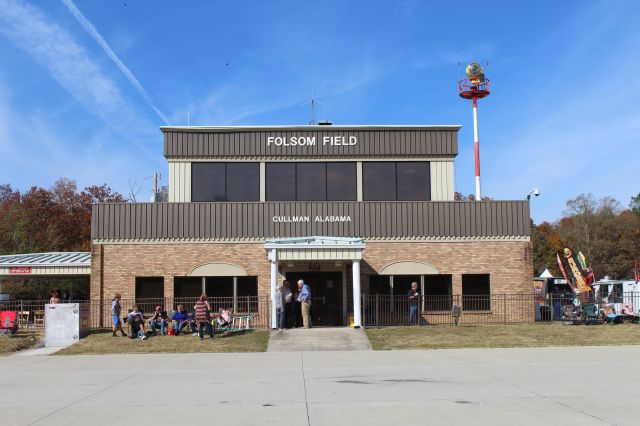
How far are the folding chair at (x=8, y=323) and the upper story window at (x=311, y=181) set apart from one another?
10270mm

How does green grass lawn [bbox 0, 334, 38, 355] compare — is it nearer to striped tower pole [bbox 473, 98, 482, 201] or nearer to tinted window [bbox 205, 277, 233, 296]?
tinted window [bbox 205, 277, 233, 296]

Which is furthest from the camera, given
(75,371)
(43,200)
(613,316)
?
(43,200)

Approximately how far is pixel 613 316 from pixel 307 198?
481 inches

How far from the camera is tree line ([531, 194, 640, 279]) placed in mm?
70125

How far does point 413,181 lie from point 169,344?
12390 mm

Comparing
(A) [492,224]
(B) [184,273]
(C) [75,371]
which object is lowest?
(C) [75,371]

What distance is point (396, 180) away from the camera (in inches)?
1083

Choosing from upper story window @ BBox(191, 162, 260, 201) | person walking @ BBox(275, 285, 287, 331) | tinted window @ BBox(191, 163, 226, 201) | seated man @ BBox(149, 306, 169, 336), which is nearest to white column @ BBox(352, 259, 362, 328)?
person walking @ BBox(275, 285, 287, 331)

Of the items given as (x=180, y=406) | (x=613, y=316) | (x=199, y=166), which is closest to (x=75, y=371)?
(x=180, y=406)

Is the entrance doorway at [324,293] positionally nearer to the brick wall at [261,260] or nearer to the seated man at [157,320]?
the brick wall at [261,260]

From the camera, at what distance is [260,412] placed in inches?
372

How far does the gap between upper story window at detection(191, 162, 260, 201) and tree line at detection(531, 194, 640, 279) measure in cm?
4782

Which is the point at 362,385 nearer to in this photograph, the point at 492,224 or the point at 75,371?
the point at 75,371

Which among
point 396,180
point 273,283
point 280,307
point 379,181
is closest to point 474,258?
point 396,180
